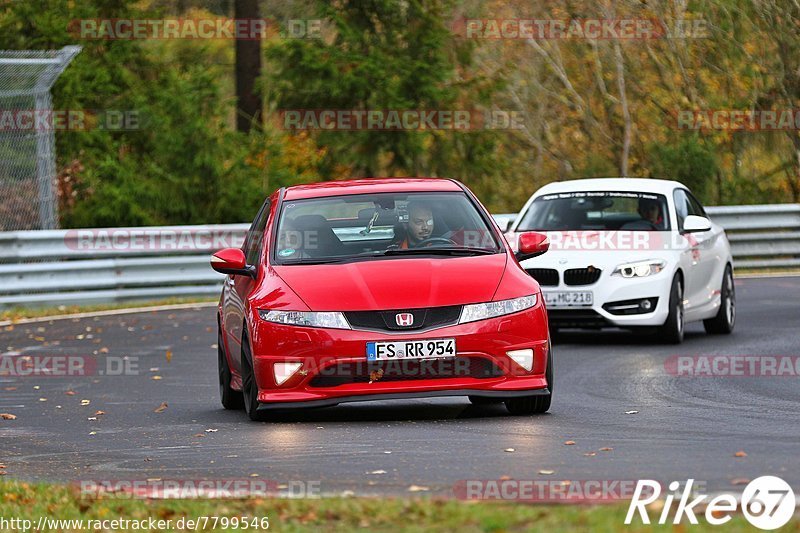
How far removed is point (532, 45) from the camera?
40281 mm

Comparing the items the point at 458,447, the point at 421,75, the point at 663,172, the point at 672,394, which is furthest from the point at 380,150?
the point at 458,447

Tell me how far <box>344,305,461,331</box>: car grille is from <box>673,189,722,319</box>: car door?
21.9 ft

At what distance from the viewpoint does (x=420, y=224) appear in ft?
38.1

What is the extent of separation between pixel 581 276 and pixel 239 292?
17.7 ft

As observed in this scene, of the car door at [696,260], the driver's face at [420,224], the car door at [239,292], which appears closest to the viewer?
the driver's face at [420,224]

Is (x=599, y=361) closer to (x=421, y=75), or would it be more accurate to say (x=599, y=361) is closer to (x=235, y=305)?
(x=235, y=305)

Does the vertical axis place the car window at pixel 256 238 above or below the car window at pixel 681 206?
above

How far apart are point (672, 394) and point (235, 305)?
10.5 feet

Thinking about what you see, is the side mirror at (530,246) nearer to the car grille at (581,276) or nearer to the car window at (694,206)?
the car grille at (581,276)

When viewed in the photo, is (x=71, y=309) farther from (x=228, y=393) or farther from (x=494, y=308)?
(x=494, y=308)

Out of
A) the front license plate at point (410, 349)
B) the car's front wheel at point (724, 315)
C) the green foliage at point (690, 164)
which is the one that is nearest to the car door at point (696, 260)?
the car's front wheel at point (724, 315)

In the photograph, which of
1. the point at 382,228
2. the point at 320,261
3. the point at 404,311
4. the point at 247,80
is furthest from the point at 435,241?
the point at 247,80

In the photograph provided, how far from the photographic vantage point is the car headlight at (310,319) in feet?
34.6

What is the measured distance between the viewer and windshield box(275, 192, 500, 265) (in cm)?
1138
